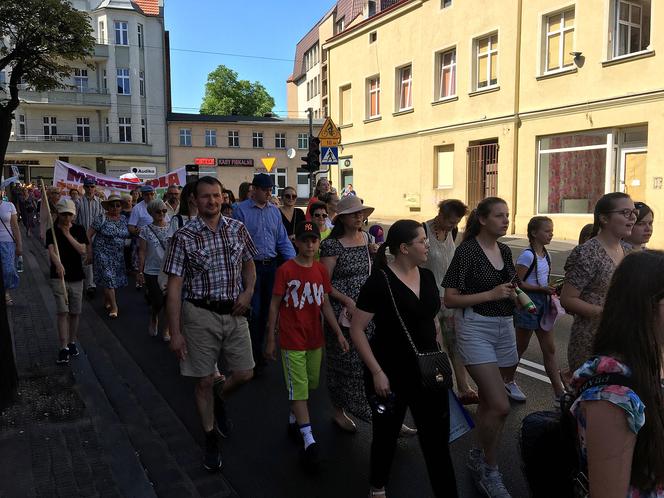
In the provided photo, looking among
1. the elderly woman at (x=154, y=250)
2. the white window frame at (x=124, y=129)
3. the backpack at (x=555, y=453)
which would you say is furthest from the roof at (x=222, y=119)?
the backpack at (x=555, y=453)

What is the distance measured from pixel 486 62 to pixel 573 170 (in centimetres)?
570

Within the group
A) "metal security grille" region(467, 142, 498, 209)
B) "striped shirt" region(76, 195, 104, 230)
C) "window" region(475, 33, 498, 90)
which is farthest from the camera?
"metal security grille" region(467, 142, 498, 209)

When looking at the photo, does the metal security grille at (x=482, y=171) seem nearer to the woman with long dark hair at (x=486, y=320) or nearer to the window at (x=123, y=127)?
the woman with long dark hair at (x=486, y=320)

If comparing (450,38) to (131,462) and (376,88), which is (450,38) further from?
(131,462)

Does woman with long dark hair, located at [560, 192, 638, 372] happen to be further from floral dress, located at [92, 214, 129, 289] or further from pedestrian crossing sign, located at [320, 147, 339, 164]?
pedestrian crossing sign, located at [320, 147, 339, 164]

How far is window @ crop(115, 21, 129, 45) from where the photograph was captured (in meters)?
46.3

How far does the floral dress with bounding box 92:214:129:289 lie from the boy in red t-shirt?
5.01 meters

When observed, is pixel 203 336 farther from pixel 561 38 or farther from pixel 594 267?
pixel 561 38

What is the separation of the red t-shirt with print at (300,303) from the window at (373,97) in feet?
80.5

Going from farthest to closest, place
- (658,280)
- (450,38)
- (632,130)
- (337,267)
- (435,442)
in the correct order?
1. (450,38)
2. (632,130)
3. (337,267)
4. (435,442)
5. (658,280)

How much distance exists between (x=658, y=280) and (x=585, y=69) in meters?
17.7

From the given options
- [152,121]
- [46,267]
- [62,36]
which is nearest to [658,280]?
[46,267]

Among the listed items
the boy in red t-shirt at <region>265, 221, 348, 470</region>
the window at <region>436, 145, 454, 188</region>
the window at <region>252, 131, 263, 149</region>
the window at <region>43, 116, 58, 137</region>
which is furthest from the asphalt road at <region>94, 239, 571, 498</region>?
the window at <region>252, 131, 263, 149</region>

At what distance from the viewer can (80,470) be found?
11.9ft
